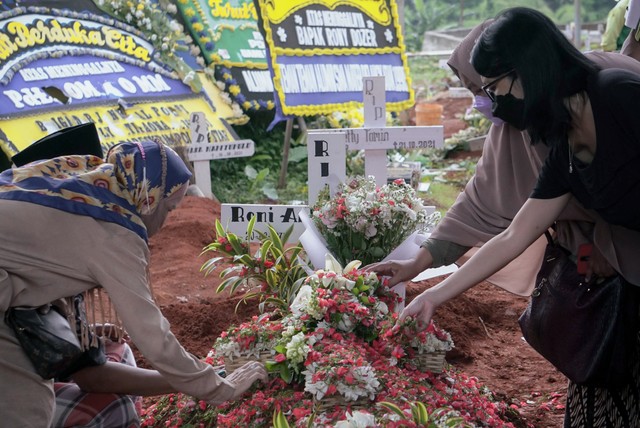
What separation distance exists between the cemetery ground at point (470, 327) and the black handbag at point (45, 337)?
1.47m

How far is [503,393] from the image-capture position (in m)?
4.17

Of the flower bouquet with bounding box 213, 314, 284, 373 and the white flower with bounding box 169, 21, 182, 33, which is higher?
the flower bouquet with bounding box 213, 314, 284, 373

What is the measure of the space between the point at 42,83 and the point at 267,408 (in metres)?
5.76

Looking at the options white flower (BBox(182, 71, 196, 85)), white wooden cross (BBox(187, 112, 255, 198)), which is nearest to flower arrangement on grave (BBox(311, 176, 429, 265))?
white wooden cross (BBox(187, 112, 255, 198))

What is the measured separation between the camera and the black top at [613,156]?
275cm

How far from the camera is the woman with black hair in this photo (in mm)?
2773

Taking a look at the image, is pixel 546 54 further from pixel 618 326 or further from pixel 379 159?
pixel 379 159

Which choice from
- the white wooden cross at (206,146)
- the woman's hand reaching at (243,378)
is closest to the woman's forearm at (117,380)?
the woman's hand reaching at (243,378)

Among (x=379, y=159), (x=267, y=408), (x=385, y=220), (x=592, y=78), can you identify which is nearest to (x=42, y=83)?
(x=379, y=159)

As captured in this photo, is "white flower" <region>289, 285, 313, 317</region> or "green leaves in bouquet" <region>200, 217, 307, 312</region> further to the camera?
"green leaves in bouquet" <region>200, 217, 307, 312</region>

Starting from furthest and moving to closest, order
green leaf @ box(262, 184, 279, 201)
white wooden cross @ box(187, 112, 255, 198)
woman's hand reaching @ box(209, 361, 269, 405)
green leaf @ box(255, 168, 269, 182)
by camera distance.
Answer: green leaf @ box(255, 168, 269, 182) < green leaf @ box(262, 184, 279, 201) < white wooden cross @ box(187, 112, 255, 198) < woman's hand reaching @ box(209, 361, 269, 405)

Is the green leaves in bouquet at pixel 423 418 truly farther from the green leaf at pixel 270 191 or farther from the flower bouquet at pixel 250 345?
the green leaf at pixel 270 191

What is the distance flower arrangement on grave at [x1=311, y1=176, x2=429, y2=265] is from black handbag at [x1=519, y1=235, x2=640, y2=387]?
987 millimetres

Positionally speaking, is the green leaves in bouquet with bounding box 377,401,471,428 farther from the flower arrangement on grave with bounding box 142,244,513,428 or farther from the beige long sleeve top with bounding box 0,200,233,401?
the beige long sleeve top with bounding box 0,200,233,401
